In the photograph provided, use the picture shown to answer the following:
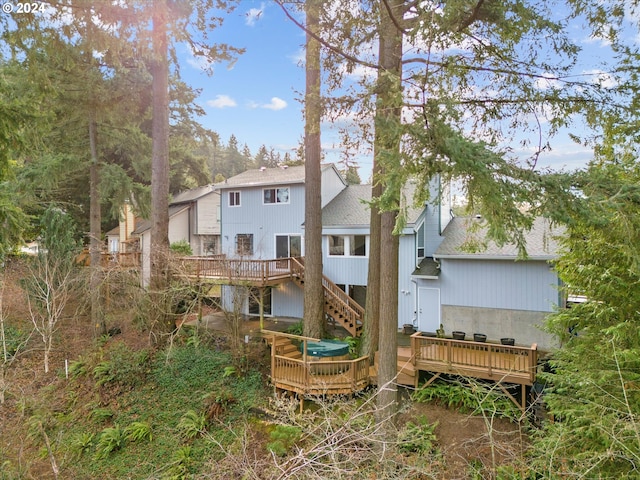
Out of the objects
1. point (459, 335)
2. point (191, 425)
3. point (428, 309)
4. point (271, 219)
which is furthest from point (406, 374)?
point (271, 219)

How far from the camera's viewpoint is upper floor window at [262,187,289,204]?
53.2 ft

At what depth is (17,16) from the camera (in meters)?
5.89

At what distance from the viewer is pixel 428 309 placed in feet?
43.1

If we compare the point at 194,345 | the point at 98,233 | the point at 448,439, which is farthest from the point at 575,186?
the point at 98,233

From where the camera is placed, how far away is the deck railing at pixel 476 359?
838 centimetres

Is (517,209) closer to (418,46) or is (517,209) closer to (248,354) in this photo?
(418,46)

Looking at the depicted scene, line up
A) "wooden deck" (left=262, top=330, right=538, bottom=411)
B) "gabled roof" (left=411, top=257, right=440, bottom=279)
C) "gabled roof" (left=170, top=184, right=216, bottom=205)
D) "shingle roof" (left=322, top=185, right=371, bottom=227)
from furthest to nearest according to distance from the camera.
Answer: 1. "gabled roof" (left=170, top=184, right=216, bottom=205)
2. "shingle roof" (left=322, top=185, right=371, bottom=227)
3. "gabled roof" (left=411, top=257, right=440, bottom=279)
4. "wooden deck" (left=262, top=330, right=538, bottom=411)

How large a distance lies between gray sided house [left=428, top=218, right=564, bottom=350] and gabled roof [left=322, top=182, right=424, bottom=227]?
2262 mm

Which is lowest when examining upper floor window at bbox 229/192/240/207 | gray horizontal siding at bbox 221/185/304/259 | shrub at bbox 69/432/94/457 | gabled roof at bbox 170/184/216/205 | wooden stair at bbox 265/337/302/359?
shrub at bbox 69/432/94/457

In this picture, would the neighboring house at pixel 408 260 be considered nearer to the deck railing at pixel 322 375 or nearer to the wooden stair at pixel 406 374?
the deck railing at pixel 322 375

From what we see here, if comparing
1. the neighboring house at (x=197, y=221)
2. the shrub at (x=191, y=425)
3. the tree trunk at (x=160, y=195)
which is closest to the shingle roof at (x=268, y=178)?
the neighboring house at (x=197, y=221)

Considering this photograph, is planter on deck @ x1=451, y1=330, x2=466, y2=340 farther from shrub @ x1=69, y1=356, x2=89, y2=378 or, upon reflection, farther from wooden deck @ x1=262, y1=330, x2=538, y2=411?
shrub @ x1=69, y1=356, x2=89, y2=378

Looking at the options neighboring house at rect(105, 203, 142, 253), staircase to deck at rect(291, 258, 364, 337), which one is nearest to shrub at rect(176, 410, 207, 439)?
staircase to deck at rect(291, 258, 364, 337)

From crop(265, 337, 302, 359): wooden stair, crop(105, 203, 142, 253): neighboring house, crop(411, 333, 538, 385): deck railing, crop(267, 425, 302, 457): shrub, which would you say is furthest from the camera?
crop(105, 203, 142, 253): neighboring house
